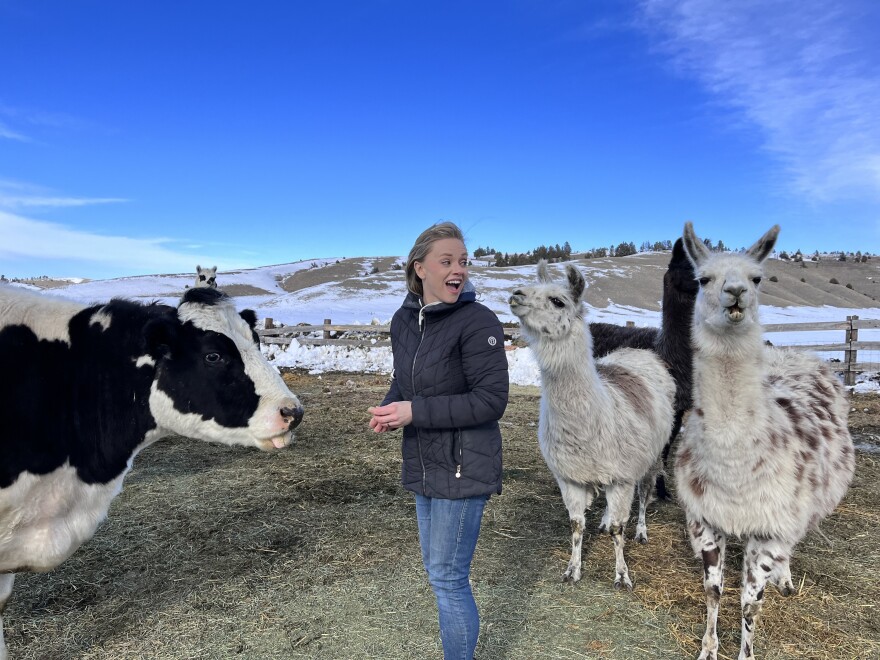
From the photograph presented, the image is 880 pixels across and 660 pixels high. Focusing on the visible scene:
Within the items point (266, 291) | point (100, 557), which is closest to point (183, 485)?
point (100, 557)

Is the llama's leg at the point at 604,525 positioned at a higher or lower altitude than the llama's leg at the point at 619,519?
lower

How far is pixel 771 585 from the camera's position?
168 inches

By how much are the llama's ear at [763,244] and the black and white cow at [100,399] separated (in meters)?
2.98

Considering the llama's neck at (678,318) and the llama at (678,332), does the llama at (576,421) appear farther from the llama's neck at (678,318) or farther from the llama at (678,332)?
the llama's neck at (678,318)

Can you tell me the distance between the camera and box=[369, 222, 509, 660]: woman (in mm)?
2418

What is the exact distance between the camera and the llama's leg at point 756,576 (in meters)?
3.25

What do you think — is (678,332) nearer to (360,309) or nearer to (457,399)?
(457,399)

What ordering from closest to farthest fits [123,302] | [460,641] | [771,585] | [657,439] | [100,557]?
[460,641] → [123,302] → [771,585] → [100,557] → [657,439]

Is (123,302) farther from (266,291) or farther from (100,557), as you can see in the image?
(266,291)

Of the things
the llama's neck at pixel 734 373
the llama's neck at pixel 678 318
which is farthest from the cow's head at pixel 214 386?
the llama's neck at pixel 678 318

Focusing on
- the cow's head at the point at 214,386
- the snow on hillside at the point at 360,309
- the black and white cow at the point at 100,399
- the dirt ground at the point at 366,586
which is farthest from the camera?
the snow on hillside at the point at 360,309

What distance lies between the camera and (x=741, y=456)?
10.7 feet

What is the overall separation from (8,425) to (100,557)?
8.36ft

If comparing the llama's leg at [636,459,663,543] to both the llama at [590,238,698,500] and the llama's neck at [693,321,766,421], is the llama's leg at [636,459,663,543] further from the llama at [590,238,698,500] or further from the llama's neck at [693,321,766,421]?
the llama's neck at [693,321,766,421]
